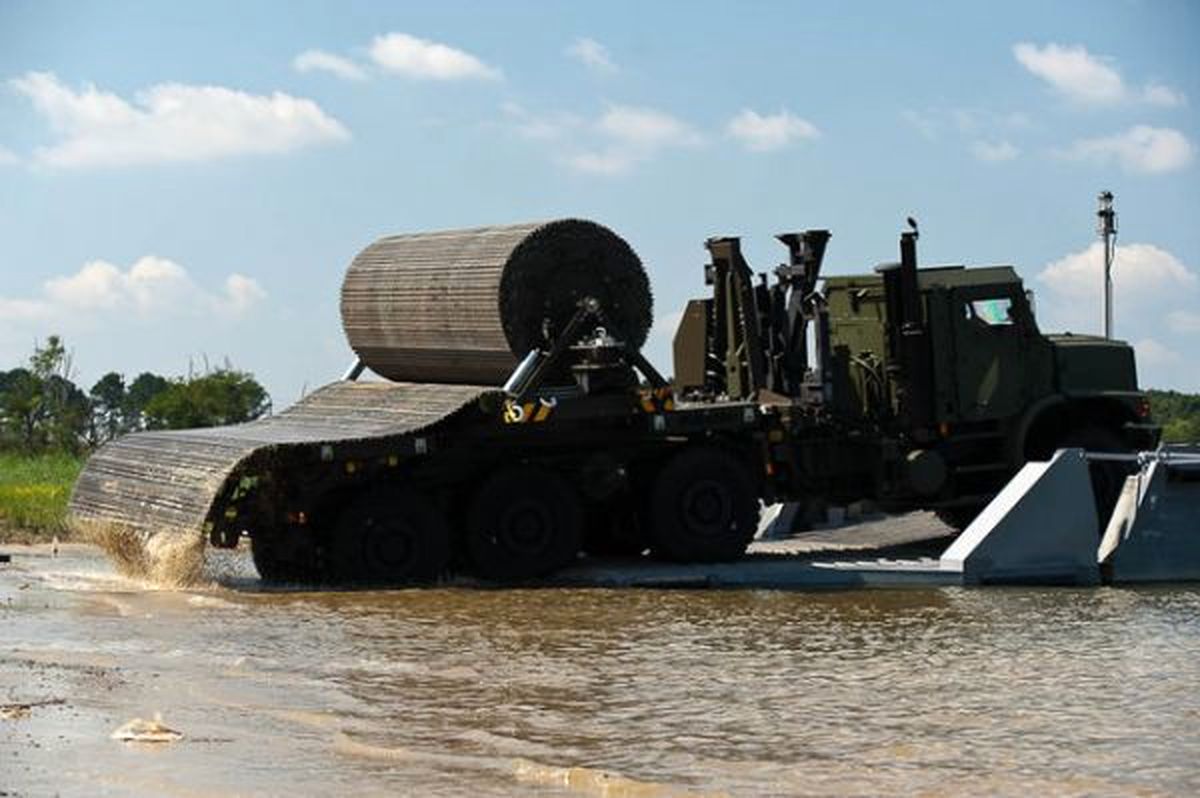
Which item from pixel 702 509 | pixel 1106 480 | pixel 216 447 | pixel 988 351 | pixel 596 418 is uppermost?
pixel 988 351

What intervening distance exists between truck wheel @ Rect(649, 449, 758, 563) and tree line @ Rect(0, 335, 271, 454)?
17166mm

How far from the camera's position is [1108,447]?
65.2ft

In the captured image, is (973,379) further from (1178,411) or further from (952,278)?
(1178,411)

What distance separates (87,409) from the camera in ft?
130

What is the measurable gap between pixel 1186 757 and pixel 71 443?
29305 mm

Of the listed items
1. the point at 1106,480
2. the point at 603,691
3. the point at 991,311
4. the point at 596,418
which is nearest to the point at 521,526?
the point at 596,418

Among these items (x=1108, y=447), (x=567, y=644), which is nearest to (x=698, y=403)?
(x=1108, y=447)

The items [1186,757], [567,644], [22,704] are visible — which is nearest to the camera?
[1186,757]

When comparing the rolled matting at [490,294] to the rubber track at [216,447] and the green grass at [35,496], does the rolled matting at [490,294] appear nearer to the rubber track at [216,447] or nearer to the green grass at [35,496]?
the rubber track at [216,447]

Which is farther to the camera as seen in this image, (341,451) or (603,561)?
(603,561)

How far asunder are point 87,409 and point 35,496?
50.4 feet

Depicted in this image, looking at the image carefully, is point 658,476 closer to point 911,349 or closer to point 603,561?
point 603,561

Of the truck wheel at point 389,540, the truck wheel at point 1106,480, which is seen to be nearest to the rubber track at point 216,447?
the truck wheel at point 389,540

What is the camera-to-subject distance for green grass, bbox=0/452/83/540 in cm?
2270
